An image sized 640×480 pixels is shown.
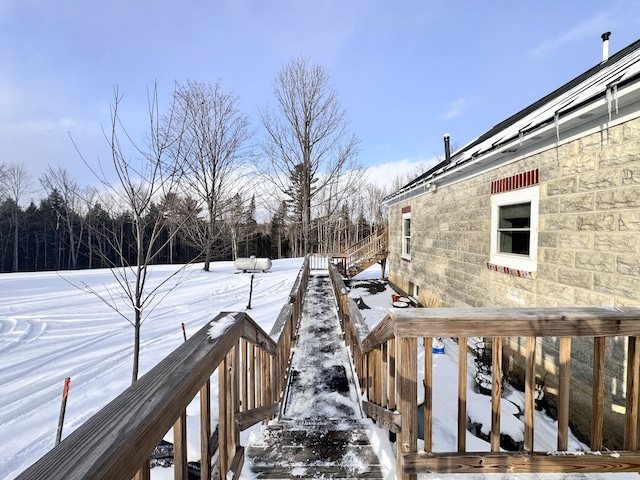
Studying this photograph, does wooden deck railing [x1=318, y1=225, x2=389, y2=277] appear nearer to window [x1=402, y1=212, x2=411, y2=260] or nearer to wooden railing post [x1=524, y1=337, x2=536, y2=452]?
A: window [x1=402, y1=212, x2=411, y2=260]

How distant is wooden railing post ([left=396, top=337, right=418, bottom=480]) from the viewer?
161 cm

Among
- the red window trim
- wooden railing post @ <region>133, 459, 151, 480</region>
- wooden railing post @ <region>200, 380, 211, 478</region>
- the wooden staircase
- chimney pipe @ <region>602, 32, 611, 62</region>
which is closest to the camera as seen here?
wooden railing post @ <region>133, 459, 151, 480</region>

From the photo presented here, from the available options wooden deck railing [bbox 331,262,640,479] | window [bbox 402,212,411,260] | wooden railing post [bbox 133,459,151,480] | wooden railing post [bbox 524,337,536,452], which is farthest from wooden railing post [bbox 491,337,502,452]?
window [bbox 402,212,411,260]

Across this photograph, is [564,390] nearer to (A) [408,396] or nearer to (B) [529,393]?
(B) [529,393]

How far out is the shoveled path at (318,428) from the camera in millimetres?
2127

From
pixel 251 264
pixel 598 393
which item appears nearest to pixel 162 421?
pixel 598 393

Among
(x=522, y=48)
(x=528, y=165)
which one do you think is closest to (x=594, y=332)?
(x=528, y=165)

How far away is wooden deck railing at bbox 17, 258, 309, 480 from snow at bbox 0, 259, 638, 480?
0.20 m

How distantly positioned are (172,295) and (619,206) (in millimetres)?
12852

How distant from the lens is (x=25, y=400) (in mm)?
4539

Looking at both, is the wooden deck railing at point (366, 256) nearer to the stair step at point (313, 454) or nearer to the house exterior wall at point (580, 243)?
the house exterior wall at point (580, 243)

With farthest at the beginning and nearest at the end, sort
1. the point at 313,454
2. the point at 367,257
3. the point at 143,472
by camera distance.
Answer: the point at 367,257
the point at 313,454
the point at 143,472

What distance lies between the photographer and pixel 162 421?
2.76 feet

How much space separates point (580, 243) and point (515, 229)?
1154 millimetres
